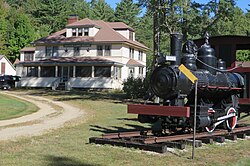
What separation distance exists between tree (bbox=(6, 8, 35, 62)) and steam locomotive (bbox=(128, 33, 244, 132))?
59.3 m

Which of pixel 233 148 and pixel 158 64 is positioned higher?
pixel 158 64

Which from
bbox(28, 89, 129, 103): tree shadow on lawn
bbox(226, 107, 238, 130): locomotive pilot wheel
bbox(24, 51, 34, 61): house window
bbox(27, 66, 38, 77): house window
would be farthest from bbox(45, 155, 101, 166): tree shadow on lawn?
bbox(24, 51, 34, 61): house window

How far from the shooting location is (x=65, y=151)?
365 inches

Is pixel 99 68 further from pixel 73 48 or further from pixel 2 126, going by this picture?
pixel 2 126

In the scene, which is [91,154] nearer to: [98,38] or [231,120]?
[231,120]

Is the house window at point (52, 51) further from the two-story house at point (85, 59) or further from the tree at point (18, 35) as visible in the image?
the tree at point (18, 35)

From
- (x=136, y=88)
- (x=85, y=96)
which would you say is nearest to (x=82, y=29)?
(x=85, y=96)

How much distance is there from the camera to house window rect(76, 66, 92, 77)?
44419mm

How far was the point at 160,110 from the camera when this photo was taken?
10.5m

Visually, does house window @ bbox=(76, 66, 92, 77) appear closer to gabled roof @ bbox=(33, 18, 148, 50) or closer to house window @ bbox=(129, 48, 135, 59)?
gabled roof @ bbox=(33, 18, 148, 50)

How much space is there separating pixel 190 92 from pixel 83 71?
34188mm

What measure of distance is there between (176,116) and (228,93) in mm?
3158

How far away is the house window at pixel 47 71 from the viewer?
4649 cm

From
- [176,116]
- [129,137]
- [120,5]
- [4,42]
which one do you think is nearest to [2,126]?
[129,137]
